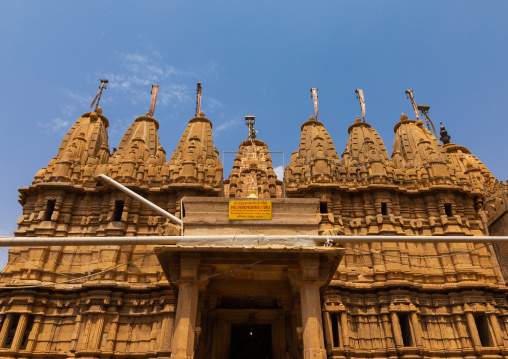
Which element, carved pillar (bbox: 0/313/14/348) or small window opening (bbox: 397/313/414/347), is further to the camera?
small window opening (bbox: 397/313/414/347)

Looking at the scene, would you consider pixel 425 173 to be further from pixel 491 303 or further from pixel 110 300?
pixel 110 300

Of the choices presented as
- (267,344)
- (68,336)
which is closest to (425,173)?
(267,344)

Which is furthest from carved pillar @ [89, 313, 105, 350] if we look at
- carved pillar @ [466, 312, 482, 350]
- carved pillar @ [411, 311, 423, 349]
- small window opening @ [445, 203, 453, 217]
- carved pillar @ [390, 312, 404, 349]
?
small window opening @ [445, 203, 453, 217]

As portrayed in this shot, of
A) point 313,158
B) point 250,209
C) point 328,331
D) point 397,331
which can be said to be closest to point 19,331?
point 250,209

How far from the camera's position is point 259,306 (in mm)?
18609

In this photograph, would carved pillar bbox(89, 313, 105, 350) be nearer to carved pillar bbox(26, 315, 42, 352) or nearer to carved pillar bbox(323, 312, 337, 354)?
carved pillar bbox(26, 315, 42, 352)

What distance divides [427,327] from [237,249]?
1126 cm

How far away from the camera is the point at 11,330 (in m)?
18.1

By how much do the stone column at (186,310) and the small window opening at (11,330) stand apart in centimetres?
980

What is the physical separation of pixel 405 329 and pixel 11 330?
1814cm

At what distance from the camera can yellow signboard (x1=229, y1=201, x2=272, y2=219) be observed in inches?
586

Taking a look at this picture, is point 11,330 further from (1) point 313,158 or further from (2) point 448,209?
(2) point 448,209

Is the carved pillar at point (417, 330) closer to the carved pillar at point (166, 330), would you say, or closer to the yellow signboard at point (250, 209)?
the yellow signboard at point (250, 209)

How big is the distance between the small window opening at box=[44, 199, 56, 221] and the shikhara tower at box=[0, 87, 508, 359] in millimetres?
98
